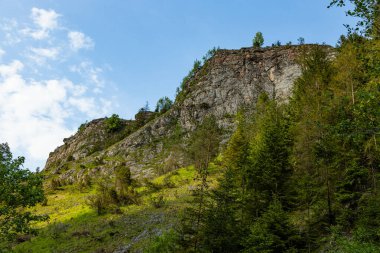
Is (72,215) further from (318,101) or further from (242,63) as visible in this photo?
(242,63)

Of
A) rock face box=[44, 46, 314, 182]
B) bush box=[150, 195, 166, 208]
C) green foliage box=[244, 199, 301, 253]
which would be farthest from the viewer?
rock face box=[44, 46, 314, 182]

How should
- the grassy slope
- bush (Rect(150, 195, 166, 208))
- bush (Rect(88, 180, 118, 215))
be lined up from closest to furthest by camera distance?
1. the grassy slope
2. bush (Rect(150, 195, 166, 208))
3. bush (Rect(88, 180, 118, 215))

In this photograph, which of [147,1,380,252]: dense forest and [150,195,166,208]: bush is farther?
[150,195,166,208]: bush

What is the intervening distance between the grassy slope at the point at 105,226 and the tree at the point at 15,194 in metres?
10.2

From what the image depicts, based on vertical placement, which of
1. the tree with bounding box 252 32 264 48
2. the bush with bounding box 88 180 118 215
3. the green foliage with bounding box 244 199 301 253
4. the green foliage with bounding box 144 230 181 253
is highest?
the tree with bounding box 252 32 264 48

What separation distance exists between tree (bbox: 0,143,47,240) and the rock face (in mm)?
50509

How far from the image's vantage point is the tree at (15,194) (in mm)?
17859

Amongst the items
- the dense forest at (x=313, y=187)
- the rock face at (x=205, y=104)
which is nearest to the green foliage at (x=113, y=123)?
the rock face at (x=205, y=104)

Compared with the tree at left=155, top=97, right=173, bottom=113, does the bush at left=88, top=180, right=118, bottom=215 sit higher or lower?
lower

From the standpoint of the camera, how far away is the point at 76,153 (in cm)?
10019

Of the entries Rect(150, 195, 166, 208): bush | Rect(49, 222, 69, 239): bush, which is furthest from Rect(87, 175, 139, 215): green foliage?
Rect(49, 222, 69, 239): bush

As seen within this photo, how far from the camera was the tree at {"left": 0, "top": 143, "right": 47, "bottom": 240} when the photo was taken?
1786 cm

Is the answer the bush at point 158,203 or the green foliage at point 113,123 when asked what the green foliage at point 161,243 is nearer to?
the bush at point 158,203

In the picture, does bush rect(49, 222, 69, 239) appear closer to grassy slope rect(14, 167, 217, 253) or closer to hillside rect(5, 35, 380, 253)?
grassy slope rect(14, 167, 217, 253)
